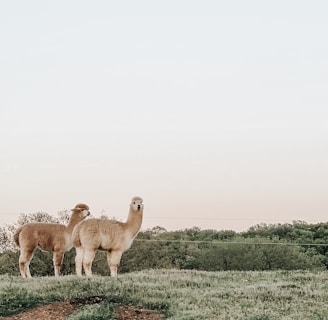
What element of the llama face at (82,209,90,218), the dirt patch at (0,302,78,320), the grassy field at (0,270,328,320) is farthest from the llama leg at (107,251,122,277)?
the dirt patch at (0,302,78,320)

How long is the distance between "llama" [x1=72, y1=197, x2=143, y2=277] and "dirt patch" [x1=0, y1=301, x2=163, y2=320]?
3.39 meters

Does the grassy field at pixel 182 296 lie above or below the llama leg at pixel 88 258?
below

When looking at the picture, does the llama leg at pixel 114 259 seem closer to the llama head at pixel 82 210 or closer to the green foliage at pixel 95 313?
the llama head at pixel 82 210

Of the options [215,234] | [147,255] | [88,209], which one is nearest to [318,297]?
[88,209]

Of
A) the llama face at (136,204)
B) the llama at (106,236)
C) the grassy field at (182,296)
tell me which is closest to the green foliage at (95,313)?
the grassy field at (182,296)

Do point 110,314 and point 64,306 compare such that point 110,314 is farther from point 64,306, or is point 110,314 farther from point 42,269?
point 42,269

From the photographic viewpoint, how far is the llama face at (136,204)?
1934 cm

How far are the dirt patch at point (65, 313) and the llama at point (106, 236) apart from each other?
11.1ft

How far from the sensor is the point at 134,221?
19.3 meters

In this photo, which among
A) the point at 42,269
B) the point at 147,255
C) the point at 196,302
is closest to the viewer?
the point at 196,302

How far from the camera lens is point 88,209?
20.8 meters

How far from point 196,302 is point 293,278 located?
4953 mm

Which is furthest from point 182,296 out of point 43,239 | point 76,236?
point 43,239

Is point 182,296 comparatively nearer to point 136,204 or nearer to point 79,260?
point 136,204
